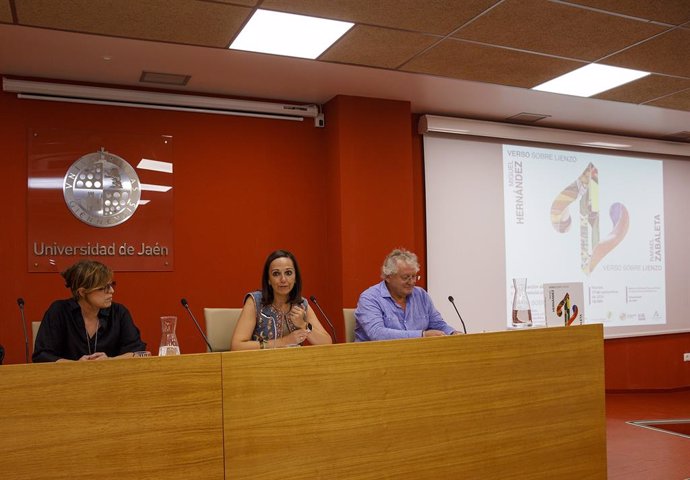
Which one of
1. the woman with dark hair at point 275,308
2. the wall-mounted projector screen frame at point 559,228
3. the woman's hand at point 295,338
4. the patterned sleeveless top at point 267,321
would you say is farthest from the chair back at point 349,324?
the wall-mounted projector screen frame at point 559,228

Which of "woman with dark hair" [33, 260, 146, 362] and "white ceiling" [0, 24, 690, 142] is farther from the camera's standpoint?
"white ceiling" [0, 24, 690, 142]

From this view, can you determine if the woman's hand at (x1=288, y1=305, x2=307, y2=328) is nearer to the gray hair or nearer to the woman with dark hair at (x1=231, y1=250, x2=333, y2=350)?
the woman with dark hair at (x1=231, y1=250, x2=333, y2=350)

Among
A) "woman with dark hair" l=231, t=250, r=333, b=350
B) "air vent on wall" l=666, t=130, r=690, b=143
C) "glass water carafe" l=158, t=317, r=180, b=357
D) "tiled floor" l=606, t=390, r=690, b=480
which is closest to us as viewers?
"glass water carafe" l=158, t=317, r=180, b=357

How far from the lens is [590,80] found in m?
4.41

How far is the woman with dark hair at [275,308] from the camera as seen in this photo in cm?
321

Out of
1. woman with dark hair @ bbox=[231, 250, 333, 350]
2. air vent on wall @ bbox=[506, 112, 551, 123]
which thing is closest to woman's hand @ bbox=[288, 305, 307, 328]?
woman with dark hair @ bbox=[231, 250, 333, 350]

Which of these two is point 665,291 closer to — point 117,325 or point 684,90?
point 684,90

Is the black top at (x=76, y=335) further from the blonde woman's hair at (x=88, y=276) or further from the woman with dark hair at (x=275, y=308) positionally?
the woman with dark hair at (x=275, y=308)

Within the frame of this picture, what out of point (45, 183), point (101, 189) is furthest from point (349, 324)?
point (45, 183)

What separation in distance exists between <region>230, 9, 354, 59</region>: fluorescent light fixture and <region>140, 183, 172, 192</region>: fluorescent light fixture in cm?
126

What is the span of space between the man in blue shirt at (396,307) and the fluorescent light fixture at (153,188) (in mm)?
1788

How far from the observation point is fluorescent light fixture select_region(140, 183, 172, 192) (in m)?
4.45

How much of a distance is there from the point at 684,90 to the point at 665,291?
2.68m

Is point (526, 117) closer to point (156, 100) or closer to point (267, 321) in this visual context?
point (156, 100)
